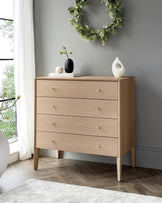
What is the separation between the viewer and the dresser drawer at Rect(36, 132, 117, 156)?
3.60 meters

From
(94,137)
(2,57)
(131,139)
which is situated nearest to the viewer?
(94,137)

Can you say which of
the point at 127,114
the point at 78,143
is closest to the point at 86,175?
the point at 78,143

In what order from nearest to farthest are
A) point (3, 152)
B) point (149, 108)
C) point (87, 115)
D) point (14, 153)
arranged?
1. point (3, 152)
2. point (87, 115)
3. point (149, 108)
4. point (14, 153)

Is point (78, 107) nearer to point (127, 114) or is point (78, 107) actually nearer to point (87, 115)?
point (87, 115)

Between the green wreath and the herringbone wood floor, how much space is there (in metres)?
1.42

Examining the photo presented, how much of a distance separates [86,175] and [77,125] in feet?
1.73

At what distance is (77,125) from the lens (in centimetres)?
374

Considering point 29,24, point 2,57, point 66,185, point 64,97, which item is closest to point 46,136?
point 64,97

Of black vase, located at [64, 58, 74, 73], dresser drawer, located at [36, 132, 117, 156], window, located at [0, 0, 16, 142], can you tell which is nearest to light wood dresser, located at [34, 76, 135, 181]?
dresser drawer, located at [36, 132, 117, 156]

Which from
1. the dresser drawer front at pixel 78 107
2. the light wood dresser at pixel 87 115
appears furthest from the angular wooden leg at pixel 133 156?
the dresser drawer front at pixel 78 107

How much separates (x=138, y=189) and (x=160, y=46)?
152 cm

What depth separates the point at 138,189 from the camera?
10.9ft

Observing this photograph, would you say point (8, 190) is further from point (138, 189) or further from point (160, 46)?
point (160, 46)

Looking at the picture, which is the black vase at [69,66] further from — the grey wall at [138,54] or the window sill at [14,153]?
the window sill at [14,153]
